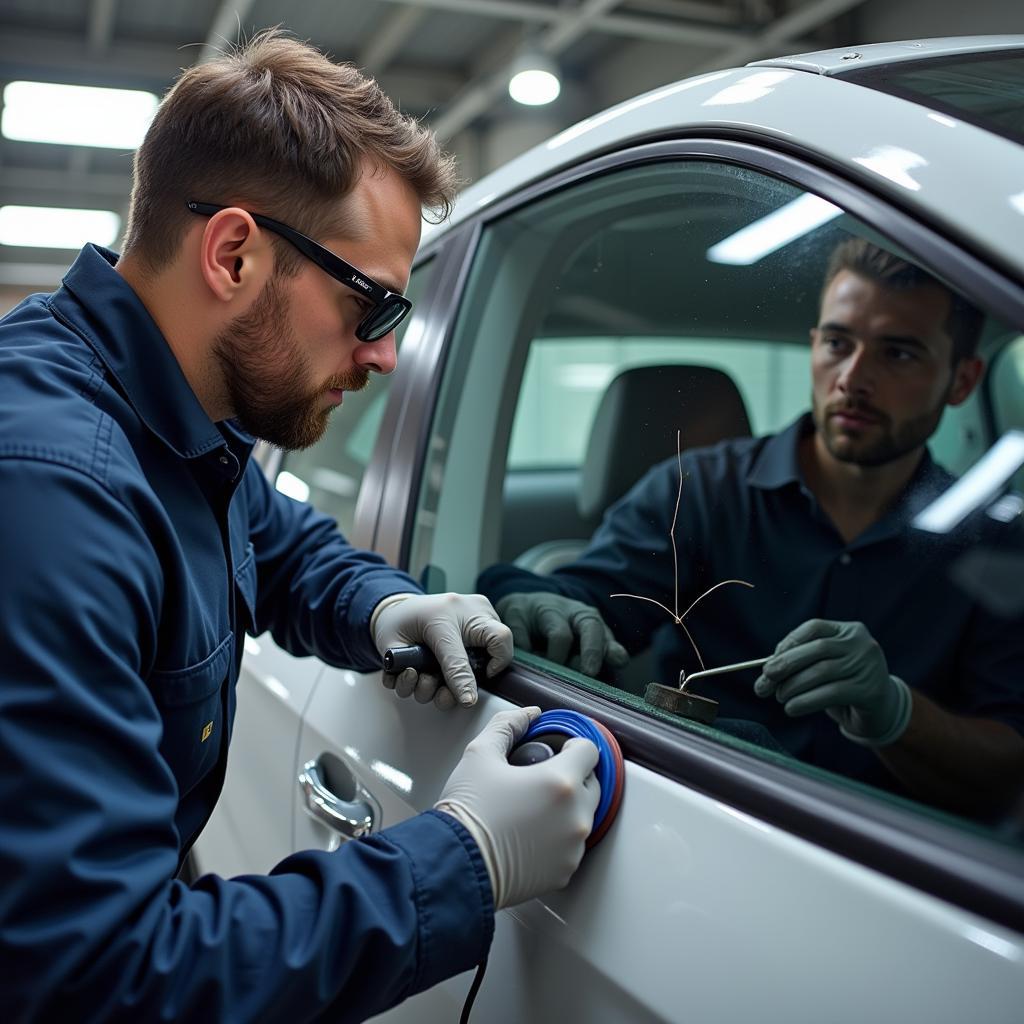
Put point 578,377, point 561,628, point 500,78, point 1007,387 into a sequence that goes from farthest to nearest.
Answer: point 578,377, point 500,78, point 561,628, point 1007,387

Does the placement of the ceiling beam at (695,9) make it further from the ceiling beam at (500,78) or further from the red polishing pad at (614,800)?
the red polishing pad at (614,800)

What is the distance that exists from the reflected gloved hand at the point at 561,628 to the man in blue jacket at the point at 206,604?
82 mm

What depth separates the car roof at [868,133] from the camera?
0.77m

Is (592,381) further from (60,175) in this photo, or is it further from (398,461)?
(60,175)

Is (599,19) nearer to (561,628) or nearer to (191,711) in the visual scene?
(561,628)

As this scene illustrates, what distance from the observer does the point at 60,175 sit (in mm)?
9117

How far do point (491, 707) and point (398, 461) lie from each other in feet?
1.89

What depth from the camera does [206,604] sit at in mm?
1100

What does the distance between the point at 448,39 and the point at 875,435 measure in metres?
6.40

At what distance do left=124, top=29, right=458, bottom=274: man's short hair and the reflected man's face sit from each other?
57 cm

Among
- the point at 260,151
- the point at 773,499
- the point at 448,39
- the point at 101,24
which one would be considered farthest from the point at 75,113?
the point at 773,499

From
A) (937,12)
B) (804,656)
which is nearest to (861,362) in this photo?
(804,656)

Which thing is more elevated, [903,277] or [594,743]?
[903,277]

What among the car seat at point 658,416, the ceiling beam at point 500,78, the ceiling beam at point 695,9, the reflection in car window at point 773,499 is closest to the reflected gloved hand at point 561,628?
the reflection in car window at point 773,499
